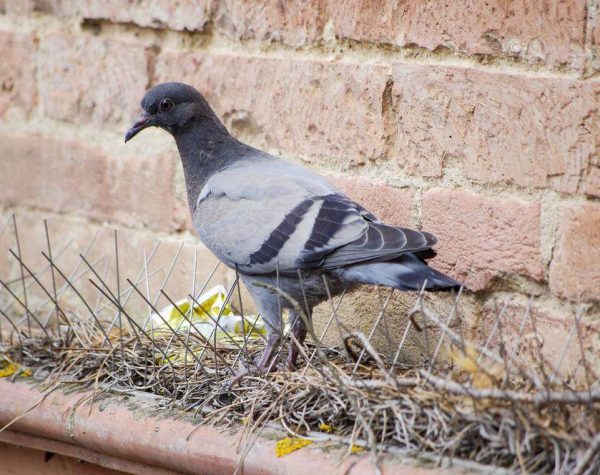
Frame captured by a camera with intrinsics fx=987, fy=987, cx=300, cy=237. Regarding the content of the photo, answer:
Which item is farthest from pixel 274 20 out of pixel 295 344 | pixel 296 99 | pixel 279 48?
pixel 295 344

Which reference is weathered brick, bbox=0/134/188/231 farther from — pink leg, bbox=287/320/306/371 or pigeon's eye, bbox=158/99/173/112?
pink leg, bbox=287/320/306/371

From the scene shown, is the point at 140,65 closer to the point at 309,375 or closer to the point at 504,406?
the point at 309,375

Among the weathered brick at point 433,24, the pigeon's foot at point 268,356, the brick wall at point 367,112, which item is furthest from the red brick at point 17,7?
the pigeon's foot at point 268,356

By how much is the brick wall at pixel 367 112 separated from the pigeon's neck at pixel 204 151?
0.17 metres

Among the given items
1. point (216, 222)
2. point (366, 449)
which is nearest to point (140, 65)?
point (216, 222)

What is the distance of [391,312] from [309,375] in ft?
1.40

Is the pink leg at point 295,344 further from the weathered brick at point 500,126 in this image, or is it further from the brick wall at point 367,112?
the weathered brick at point 500,126

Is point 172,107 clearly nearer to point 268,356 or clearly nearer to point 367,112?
point 367,112

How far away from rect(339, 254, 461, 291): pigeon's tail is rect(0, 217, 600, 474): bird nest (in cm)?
8

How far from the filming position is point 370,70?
2.50m

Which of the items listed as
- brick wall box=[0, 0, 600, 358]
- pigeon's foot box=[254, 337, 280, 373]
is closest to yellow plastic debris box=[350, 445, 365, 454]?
pigeon's foot box=[254, 337, 280, 373]

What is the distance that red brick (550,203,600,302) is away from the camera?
6.82ft

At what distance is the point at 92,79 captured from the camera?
3215mm

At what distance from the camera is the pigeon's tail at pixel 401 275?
2.07m
